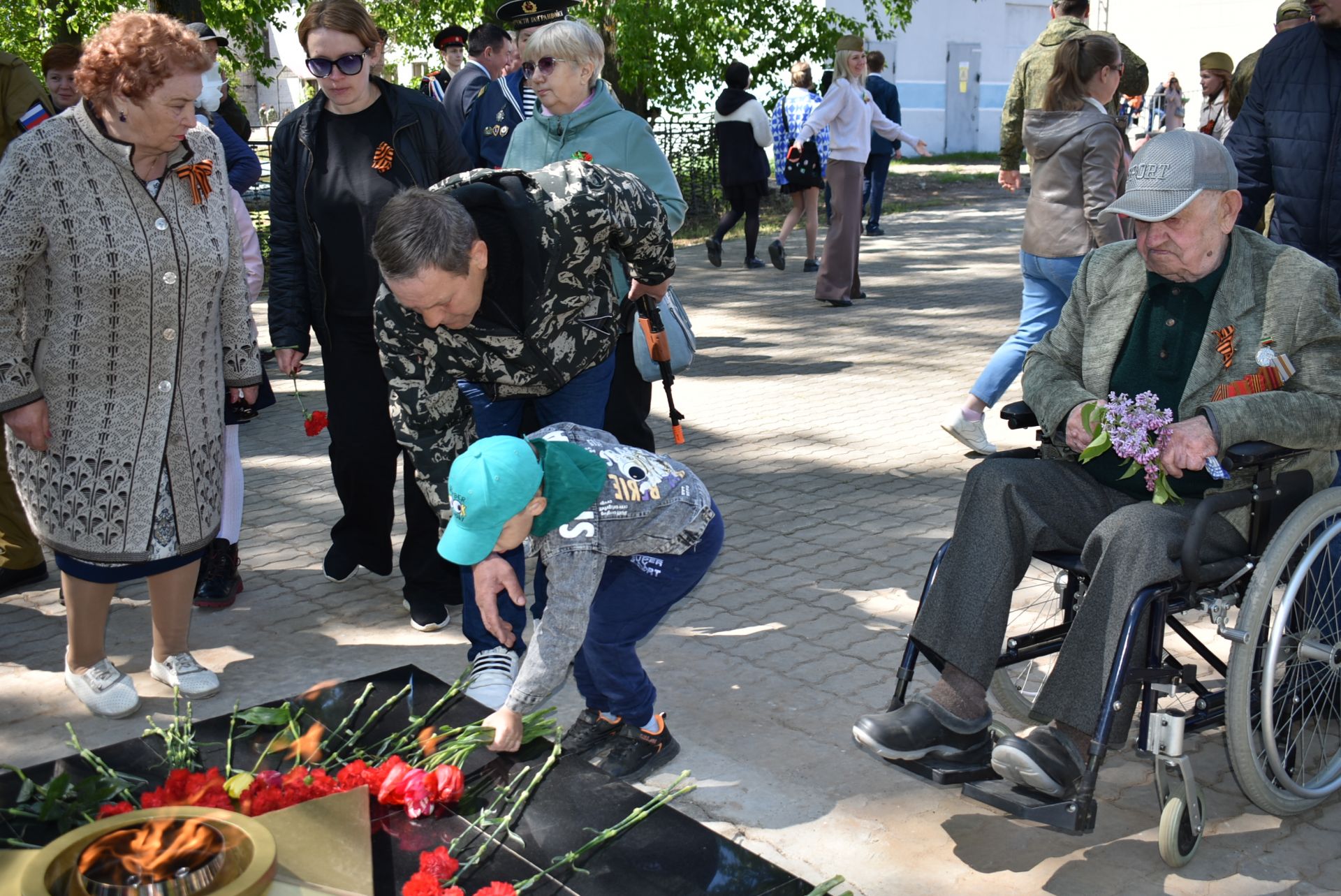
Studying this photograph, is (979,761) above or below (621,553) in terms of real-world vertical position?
below

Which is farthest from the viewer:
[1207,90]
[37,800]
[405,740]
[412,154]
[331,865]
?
[1207,90]

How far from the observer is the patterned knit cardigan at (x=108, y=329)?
11.6 ft

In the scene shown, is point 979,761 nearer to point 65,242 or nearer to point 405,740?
point 405,740

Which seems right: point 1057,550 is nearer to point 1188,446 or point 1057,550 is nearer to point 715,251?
point 1188,446

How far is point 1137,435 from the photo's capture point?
10.5 feet

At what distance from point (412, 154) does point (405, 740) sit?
224 centimetres

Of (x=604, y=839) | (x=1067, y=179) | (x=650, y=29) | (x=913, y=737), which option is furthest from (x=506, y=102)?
(x=650, y=29)

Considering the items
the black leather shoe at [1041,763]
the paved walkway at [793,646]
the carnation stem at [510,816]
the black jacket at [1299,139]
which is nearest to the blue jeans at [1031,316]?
the paved walkway at [793,646]

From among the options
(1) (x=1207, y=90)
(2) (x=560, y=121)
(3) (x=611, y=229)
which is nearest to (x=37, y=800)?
(3) (x=611, y=229)

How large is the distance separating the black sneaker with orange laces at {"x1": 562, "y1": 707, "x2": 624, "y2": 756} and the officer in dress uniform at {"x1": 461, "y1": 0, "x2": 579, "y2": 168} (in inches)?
97.6

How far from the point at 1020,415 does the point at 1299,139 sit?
1.70 metres

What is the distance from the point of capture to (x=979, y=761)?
10.4ft

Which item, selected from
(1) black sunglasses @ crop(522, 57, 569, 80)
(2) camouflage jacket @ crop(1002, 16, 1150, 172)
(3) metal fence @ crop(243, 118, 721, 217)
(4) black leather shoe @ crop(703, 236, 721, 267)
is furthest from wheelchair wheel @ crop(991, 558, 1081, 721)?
(3) metal fence @ crop(243, 118, 721, 217)

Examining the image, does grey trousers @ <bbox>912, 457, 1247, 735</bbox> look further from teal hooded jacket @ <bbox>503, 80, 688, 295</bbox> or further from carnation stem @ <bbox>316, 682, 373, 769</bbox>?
teal hooded jacket @ <bbox>503, 80, 688, 295</bbox>
